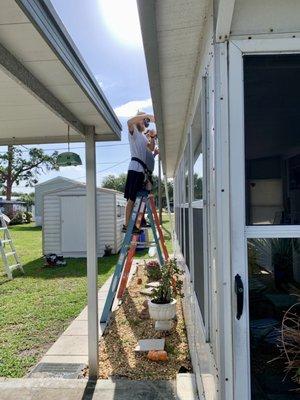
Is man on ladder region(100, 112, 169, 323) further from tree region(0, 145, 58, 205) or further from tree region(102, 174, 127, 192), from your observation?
tree region(102, 174, 127, 192)

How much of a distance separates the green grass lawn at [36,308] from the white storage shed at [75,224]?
3.46 ft

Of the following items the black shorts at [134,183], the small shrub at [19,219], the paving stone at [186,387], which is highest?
the black shorts at [134,183]

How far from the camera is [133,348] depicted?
3.91 meters

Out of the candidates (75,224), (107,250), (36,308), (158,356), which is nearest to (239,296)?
(158,356)

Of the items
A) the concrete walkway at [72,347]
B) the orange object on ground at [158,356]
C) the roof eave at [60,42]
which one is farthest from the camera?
the concrete walkway at [72,347]

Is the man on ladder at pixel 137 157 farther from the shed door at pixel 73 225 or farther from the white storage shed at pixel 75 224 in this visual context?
the shed door at pixel 73 225

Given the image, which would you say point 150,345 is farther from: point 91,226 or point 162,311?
point 91,226

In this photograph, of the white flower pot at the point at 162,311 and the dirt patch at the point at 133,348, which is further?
the white flower pot at the point at 162,311

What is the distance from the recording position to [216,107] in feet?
5.07

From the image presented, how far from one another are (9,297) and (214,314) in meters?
5.57

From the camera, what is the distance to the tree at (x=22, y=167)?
31.3 meters

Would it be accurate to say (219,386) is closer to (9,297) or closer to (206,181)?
(206,181)

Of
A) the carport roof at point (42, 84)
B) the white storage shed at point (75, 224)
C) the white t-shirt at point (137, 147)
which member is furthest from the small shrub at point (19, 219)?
the carport roof at point (42, 84)

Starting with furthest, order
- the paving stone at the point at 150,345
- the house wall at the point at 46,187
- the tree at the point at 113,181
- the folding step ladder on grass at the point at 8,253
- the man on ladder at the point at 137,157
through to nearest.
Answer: the tree at the point at 113,181, the house wall at the point at 46,187, the folding step ladder on grass at the point at 8,253, the man on ladder at the point at 137,157, the paving stone at the point at 150,345
